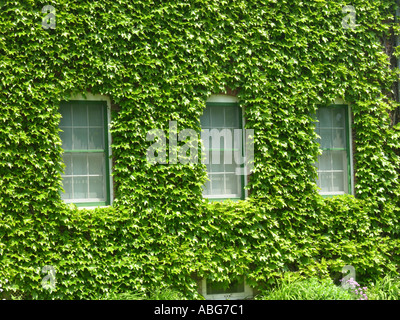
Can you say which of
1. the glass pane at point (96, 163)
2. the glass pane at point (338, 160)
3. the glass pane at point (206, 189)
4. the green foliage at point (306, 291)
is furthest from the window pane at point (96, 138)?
the glass pane at point (338, 160)

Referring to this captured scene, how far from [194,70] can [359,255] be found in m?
4.45

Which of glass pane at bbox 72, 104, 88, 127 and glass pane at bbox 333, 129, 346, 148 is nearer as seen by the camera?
glass pane at bbox 72, 104, 88, 127

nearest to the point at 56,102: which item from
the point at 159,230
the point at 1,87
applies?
the point at 1,87

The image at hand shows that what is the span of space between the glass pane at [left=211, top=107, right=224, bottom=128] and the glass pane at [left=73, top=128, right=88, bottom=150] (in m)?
2.17

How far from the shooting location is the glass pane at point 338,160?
812 centimetres

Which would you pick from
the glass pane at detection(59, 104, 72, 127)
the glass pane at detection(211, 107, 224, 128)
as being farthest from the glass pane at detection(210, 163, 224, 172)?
the glass pane at detection(59, 104, 72, 127)

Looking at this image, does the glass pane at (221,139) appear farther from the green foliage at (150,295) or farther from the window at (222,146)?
the green foliage at (150,295)

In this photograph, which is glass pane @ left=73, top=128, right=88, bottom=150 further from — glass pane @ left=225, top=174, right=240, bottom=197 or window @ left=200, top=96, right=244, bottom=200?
glass pane @ left=225, top=174, right=240, bottom=197

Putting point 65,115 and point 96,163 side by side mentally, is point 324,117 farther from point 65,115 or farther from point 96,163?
point 65,115

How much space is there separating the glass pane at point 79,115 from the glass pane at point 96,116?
8 centimetres

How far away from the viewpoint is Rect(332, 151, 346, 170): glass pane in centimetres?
812

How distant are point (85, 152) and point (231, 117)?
2.58m

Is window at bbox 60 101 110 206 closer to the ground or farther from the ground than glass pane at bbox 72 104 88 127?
closer to the ground

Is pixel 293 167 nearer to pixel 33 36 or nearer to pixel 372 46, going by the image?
pixel 372 46
